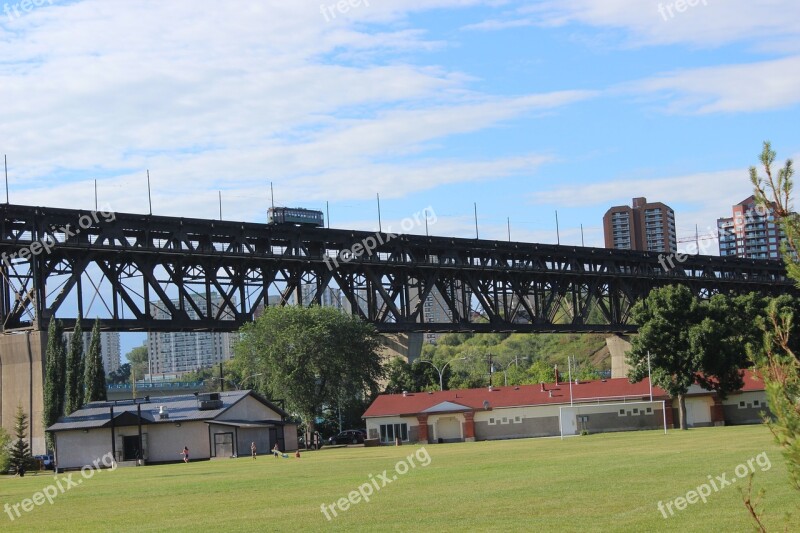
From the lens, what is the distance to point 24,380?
74.1m

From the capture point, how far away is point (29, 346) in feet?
241

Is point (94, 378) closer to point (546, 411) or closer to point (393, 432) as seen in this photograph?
point (393, 432)

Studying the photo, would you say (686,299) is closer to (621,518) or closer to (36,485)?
(36,485)

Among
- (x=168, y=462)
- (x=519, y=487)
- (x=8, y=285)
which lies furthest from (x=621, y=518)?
(x=8, y=285)

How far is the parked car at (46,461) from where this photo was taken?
74.8m

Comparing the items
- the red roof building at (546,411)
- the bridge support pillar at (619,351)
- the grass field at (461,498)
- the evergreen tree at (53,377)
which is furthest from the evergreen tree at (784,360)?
the bridge support pillar at (619,351)

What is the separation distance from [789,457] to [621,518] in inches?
478

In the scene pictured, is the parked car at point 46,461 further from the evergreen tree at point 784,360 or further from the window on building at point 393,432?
the evergreen tree at point 784,360

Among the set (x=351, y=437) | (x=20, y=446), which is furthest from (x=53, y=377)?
(x=351, y=437)

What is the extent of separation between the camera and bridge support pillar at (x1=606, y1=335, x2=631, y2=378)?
118m

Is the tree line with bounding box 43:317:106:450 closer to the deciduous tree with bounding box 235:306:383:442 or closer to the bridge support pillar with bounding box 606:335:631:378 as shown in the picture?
the deciduous tree with bounding box 235:306:383:442

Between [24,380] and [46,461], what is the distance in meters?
5.86

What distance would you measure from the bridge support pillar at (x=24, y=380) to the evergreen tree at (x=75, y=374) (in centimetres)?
171

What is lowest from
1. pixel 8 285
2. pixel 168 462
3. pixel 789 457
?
pixel 168 462
